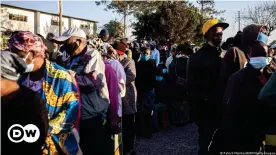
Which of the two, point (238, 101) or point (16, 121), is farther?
point (238, 101)

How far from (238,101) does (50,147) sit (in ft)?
4.94

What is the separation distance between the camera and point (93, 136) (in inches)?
149

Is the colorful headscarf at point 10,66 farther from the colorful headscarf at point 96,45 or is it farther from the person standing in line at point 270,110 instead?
the colorful headscarf at point 96,45

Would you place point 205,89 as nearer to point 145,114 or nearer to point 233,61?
point 233,61

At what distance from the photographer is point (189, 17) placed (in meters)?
30.6

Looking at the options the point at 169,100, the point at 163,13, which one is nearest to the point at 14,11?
the point at 163,13

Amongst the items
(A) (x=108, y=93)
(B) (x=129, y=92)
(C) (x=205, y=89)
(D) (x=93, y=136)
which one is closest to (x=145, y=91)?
(B) (x=129, y=92)

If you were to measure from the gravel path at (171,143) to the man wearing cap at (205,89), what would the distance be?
97.8 inches

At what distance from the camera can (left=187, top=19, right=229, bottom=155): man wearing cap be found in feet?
12.5

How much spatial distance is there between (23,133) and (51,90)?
688 millimetres

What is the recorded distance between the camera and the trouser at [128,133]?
5766 mm

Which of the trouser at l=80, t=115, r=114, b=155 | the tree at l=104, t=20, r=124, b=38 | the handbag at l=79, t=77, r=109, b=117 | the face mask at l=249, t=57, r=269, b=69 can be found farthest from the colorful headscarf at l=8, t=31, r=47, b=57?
the tree at l=104, t=20, r=124, b=38

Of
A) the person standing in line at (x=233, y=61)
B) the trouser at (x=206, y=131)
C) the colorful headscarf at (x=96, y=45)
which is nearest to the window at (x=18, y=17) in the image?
the colorful headscarf at (x=96, y=45)

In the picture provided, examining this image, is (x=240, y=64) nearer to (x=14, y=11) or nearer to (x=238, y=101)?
(x=238, y=101)
